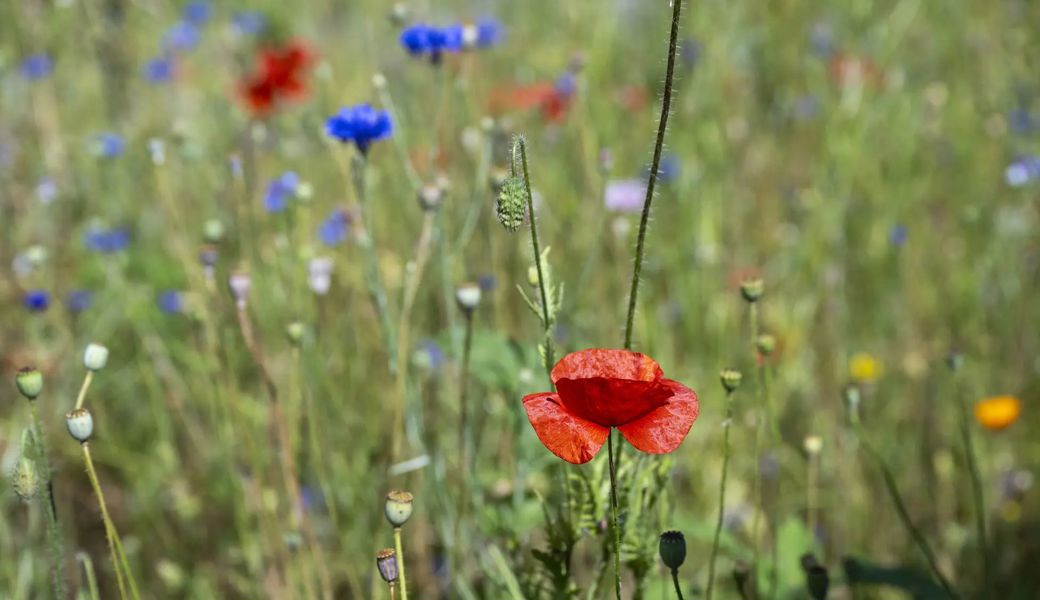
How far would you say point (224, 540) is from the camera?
2.09m

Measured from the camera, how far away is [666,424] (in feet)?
2.85

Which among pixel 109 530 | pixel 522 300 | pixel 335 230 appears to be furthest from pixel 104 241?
pixel 109 530

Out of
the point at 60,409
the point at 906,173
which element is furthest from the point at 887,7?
the point at 60,409

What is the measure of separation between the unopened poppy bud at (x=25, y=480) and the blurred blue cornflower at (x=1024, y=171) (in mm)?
1991

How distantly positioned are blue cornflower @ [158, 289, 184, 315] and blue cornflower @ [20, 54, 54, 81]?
32.0 inches

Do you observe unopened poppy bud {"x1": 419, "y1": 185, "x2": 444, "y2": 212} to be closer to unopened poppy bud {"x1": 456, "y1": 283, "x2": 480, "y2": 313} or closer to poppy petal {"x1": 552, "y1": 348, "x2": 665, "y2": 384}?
unopened poppy bud {"x1": 456, "y1": 283, "x2": 480, "y2": 313}

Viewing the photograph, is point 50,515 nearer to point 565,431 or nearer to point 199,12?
point 565,431

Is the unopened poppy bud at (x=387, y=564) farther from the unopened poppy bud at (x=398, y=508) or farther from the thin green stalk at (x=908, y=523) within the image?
the thin green stalk at (x=908, y=523)

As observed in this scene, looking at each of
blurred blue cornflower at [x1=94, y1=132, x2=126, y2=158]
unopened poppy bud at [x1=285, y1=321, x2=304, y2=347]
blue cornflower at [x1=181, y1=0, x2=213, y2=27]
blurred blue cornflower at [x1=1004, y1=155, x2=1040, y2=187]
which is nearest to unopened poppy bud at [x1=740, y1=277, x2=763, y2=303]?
unopened poppy bud at [x1=285, y1=321, x2=304, y2=347]

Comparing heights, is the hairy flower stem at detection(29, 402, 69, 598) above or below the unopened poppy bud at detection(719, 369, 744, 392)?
below

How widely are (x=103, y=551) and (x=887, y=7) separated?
3.28 metres

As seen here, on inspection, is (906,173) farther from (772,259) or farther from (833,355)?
(833,355)

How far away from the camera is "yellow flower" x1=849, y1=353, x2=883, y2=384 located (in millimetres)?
2199

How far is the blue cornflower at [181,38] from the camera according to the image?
11.8ft
